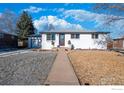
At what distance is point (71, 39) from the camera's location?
73.5ft

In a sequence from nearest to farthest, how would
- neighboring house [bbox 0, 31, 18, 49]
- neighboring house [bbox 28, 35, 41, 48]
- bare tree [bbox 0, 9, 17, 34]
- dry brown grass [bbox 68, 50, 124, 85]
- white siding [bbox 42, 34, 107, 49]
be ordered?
dry brown grass [bbox 68, 50, 124, 85]
bare tree [bbox 0, 9, 17, 34]
neighboring house [bbox 28, 35, 41, 48]
white siding [bbox 42, 34, 107, 49]
neighboring house [bbox 0, 31, 18, 49]

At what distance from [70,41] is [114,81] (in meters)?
17.0

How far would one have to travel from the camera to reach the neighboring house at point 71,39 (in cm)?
2203

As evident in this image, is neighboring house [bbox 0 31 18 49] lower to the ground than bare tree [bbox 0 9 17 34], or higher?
lower

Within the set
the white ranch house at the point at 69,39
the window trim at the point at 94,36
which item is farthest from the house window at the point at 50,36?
the window trim at the point at 94,36

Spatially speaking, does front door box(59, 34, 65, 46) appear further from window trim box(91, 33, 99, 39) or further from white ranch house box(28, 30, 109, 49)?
window trim box(91, 33, 99, 39)

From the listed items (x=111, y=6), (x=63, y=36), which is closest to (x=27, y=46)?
(x=63, y=36)

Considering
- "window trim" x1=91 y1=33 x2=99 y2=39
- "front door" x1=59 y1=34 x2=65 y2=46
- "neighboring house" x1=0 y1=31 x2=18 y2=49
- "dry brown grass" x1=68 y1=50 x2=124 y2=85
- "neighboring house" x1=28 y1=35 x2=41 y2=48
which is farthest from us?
"neighboring house" x1=0 y1=31 x2=18 y2=49

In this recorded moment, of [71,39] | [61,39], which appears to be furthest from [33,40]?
[71,39]

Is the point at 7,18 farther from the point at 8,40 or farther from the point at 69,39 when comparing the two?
the point at 8,40

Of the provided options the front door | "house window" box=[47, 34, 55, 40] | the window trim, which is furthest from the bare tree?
the window trim

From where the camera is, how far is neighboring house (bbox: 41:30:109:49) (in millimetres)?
22031

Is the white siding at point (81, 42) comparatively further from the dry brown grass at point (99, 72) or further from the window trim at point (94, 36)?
the dry brown grass at point (99, 72)
